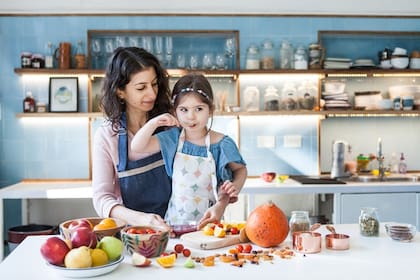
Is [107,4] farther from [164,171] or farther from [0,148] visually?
[164,171]

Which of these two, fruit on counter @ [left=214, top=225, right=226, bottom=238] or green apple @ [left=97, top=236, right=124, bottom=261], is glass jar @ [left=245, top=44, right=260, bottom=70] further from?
green apple @ [left=97, top=236, right=124, bottom=261]

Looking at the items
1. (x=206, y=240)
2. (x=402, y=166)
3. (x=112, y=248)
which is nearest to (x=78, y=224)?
(x=112, y=248)

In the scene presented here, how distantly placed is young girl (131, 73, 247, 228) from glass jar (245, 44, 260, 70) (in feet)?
7.64

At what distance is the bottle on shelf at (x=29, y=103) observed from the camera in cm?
454

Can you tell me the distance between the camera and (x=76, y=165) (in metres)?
4.69

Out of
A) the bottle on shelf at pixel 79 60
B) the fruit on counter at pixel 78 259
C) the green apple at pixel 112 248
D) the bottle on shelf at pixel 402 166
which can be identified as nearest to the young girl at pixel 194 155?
the green apple at pixel 112 248

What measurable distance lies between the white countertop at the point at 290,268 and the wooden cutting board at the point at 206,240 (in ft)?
0.06

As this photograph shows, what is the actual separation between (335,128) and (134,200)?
2.92 metres

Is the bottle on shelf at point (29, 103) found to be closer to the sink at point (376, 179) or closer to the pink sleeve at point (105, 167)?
the pink sleeve at point (105, 167)

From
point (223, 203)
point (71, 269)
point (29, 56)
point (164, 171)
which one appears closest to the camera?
point (71, 269)

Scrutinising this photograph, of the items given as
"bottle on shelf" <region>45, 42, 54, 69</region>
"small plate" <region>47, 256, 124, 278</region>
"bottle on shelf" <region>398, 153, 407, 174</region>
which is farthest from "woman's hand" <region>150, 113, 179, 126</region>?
"bottle on shelf" <region>398, 153, 407, 174</region>

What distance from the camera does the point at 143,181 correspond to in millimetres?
2395

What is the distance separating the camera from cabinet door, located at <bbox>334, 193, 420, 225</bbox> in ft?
13.6

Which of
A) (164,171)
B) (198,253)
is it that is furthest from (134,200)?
(198,253)
